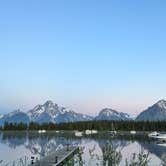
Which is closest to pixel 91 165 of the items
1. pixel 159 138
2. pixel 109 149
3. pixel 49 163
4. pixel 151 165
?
pixel 49 163

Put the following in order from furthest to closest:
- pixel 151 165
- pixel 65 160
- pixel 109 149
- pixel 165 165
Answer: pixel 151 165, pixel 65 160, pixel 109 149, pixel 165 165

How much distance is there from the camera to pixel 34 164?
45938mm

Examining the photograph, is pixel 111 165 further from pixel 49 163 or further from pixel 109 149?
pixel 49 163

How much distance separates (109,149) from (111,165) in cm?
145

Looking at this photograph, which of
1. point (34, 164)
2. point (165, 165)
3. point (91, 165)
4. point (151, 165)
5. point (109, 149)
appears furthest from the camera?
point (151, 165)

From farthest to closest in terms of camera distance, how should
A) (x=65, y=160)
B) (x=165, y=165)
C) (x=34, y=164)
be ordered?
(x=65, y=160)
(x=34, y=164)
(x=165, y=165)

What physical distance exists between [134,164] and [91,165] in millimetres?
19696

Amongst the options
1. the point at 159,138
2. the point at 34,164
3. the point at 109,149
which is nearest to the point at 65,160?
the point at 34,164

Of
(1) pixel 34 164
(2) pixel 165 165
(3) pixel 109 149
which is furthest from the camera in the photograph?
(1) pixel 34 164

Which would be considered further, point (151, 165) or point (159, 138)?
point (159, 138)

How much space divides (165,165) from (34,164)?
18971mm

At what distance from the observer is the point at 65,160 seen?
55906mm

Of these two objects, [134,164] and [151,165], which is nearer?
[134,164]

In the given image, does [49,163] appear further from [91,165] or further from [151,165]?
[151,165]
